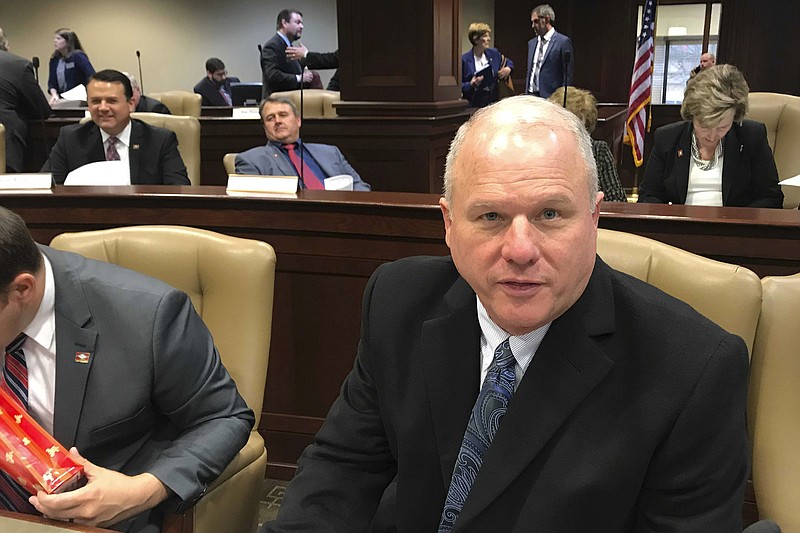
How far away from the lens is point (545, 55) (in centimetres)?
687

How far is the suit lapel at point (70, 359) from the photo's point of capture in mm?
1367

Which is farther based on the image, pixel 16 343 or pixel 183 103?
pixel 183 103

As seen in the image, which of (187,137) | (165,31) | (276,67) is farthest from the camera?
(165,31)

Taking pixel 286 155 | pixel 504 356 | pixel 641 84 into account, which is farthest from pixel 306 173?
pixel 641 84

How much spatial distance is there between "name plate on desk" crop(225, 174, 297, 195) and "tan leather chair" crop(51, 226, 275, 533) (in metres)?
0.81

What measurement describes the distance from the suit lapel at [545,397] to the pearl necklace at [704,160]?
2472 millimetres

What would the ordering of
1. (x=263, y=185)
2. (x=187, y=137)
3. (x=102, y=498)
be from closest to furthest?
(x=102, y=498) < (x=263, y=185) < (x=187, y=137)

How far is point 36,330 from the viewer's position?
1.36 m

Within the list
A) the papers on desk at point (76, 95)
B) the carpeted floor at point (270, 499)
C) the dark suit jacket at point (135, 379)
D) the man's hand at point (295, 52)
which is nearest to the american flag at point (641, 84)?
the man's hand at point (295, 52)

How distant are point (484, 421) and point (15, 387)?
900mm

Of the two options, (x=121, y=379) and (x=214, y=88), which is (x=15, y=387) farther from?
(x=214, y=88)

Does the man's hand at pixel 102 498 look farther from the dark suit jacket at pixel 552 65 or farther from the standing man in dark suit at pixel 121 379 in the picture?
the dark suit jacket at pixel 552 65

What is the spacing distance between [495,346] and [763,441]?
69 centimetres

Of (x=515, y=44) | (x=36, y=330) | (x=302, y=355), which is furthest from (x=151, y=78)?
(x=36, y=330)
